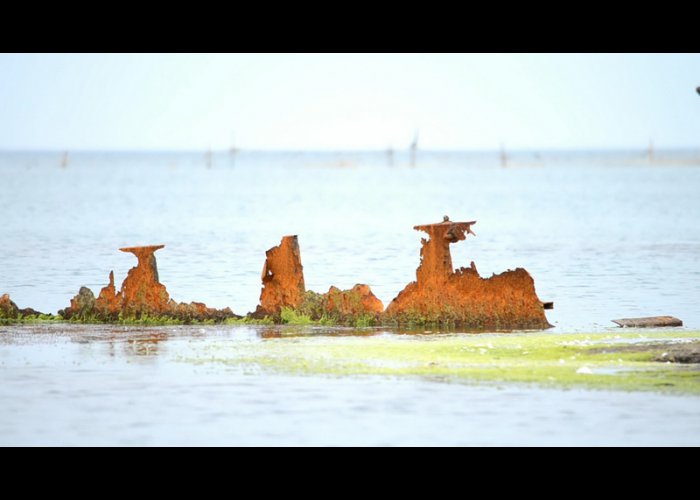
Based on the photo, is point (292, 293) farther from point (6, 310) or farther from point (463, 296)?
point (6, 310)

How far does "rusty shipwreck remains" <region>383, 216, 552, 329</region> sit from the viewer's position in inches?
834

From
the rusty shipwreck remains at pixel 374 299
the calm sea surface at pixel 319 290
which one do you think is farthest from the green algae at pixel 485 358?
the rusty shipwreck remains at pixel 374 299

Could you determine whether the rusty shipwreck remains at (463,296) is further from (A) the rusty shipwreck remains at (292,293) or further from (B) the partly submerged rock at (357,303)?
(A) the rusty shipwreck remains at (292,293)

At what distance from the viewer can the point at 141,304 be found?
2192 cm

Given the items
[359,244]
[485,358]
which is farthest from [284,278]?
[359,244]

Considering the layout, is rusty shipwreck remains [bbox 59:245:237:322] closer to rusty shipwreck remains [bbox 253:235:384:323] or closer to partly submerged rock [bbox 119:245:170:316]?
partly submerged rock [bbox 119:245:170:316]

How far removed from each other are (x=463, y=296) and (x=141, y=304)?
4.42 m

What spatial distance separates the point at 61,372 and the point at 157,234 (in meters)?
36.2

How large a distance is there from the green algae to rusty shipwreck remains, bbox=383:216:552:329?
2.96ft

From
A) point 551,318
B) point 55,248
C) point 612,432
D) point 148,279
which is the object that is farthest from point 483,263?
point 612,432

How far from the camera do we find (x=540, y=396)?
16.0 metres

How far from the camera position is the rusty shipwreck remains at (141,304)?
21781mm

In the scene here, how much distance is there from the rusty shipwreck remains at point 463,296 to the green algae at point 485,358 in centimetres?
90
